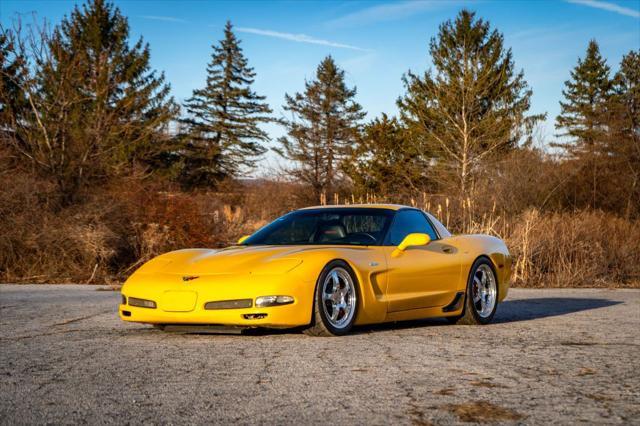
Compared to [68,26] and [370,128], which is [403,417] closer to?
[370,128]

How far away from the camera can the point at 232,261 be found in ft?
23.8

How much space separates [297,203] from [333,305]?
32.4 m

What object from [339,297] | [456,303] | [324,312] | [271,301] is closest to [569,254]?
[456,303]

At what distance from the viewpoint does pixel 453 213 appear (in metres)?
19.8

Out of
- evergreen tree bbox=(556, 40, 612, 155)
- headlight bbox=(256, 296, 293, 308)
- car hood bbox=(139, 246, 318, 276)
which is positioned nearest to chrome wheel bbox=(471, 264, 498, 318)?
car hood bbox=(139, 246, 318, 276)

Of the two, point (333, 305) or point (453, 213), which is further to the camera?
Answer: point (453, 213)

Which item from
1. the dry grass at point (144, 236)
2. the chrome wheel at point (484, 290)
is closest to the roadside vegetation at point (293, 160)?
the dry grass at point (144, 236)

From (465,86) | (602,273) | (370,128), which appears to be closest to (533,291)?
(602,273)

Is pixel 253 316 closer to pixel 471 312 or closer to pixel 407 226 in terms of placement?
pixel 407 226

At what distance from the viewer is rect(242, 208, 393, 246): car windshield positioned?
26.5ft

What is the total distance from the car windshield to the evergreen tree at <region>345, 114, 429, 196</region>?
30.0 m

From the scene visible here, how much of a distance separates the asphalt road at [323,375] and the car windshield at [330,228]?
36.9 inches

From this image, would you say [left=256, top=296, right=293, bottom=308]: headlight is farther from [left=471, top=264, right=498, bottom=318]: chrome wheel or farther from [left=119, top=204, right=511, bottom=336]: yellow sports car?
[left=471, top=264, right=498, bottom=318]: chrome wheel

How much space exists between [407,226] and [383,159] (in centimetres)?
3310
